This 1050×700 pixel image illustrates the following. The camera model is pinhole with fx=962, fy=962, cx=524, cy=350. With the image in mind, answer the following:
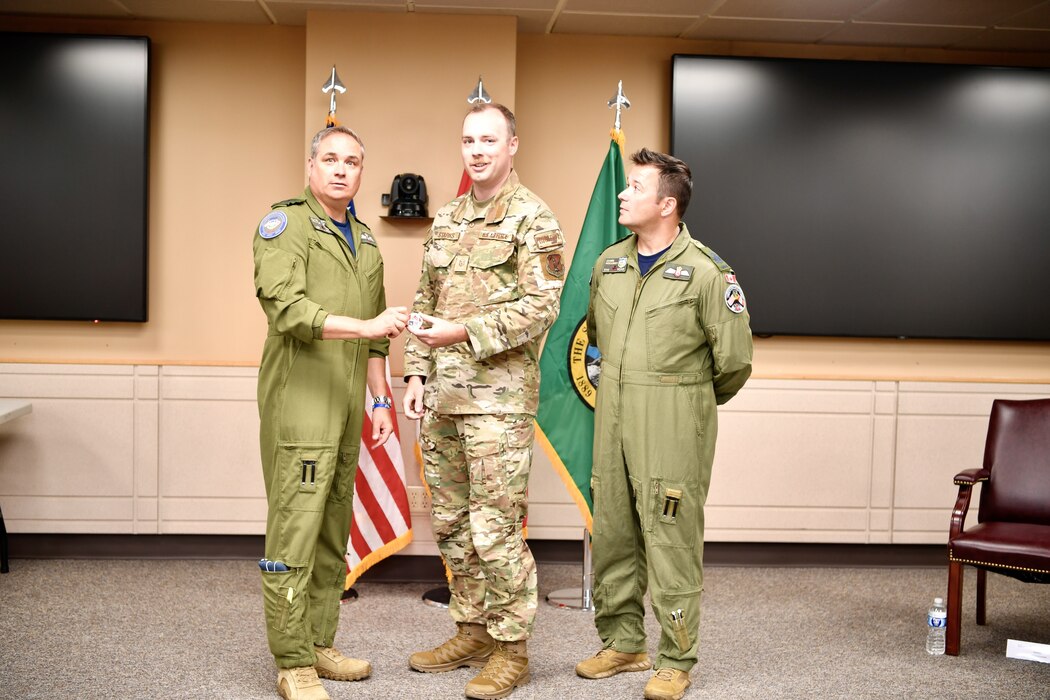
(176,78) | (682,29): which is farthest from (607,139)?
(176,78)

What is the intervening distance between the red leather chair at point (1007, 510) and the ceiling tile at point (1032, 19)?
176 centimetres

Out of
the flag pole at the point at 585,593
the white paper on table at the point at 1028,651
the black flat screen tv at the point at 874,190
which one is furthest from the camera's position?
the black flat screen tv at the point at 874,190

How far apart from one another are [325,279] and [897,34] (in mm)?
3328

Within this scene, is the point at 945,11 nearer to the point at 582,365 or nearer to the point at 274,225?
the point at 582,365

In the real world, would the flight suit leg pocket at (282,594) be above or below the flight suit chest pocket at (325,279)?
below

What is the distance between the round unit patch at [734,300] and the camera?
2.96 m

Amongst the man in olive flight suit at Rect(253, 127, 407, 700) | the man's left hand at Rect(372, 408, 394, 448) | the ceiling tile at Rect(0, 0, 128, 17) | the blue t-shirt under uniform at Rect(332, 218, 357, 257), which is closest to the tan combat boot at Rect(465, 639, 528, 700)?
the man in olive flight suit at Rect(253, 127, 407, 700)

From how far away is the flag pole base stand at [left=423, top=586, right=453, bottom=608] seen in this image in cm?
411

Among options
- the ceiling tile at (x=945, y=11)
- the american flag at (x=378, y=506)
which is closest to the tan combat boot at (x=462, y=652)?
the american flag at (x=378, y=506)

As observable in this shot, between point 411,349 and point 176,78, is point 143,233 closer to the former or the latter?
point 176,78

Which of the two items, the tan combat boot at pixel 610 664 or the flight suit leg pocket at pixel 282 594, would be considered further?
the tan combat boot at pixel 610 664

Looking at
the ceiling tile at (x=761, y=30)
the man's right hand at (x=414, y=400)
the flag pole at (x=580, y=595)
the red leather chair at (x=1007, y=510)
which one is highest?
the ceiling tile at (x=761, y=30)

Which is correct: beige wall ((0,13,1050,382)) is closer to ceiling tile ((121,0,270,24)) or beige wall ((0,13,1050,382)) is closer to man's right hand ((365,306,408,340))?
ceiling tile ((121,0,270,24))

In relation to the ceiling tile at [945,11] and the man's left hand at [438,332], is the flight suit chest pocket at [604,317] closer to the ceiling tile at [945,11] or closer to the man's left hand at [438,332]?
the man's left hand at [438,332]
